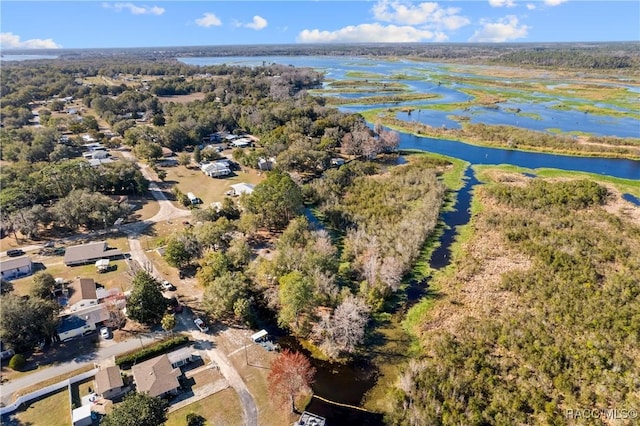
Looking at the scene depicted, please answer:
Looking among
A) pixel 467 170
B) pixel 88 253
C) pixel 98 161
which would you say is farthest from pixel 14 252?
A: pixel 467 170

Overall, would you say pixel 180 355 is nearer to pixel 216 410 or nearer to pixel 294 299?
pixel 216 410

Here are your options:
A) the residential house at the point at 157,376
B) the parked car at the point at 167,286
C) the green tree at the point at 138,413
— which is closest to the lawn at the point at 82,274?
the parked car at the point at 167,286

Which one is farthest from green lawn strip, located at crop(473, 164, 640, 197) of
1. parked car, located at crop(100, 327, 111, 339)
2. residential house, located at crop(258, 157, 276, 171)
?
parked car, located at crop(100, 327, 111, 339)

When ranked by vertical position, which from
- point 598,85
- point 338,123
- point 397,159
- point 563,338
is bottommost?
point 563,338

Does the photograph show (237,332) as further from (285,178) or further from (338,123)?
(338,123)

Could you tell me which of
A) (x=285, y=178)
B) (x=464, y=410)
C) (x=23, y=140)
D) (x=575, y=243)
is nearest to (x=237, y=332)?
(x=464, y=410)

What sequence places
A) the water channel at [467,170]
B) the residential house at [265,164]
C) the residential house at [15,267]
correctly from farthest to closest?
the residential house at [265,164], the residential house at [15,267], the water channel at [467,170]

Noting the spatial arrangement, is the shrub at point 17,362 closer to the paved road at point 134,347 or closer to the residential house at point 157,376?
the paved road at point 134,347
